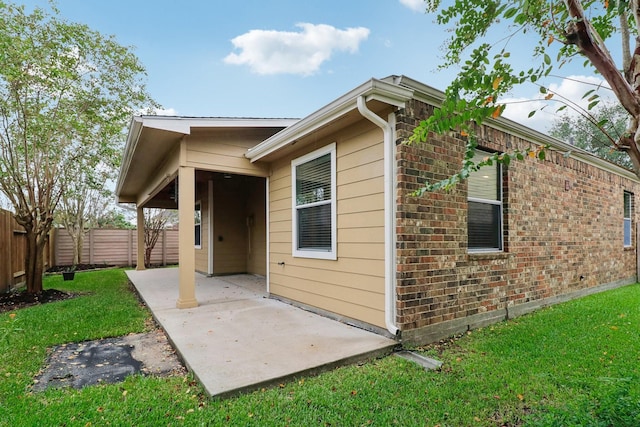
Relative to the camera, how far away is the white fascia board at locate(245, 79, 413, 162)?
138 inches

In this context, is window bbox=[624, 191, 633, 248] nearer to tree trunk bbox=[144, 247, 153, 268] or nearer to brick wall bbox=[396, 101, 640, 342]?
brick wall bbox=[396, 101, 640, 342]

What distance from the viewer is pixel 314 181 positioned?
5.16 meters

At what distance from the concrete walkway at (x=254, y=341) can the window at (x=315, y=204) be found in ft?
3.23

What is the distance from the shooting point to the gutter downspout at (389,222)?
12.2 ft

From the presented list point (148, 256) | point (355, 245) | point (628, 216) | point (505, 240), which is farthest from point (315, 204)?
point (148, 256)

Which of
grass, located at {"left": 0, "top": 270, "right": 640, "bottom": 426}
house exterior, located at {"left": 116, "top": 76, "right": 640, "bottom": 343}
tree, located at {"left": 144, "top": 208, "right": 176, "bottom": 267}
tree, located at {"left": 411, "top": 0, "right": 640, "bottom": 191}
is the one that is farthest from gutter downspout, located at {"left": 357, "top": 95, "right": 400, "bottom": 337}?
tree, located at {"left": 144, "top": 208, "right": 176, "bottom": 267}

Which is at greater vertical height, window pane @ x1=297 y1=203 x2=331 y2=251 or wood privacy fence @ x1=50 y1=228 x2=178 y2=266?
window pane @ x1=297 y1=203 x2=331 y2=251

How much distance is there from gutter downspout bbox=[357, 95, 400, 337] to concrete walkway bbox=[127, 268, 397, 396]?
29cm

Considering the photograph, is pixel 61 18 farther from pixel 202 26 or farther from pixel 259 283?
A: pixel 259 283

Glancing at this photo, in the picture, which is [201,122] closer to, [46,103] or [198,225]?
[46,103]

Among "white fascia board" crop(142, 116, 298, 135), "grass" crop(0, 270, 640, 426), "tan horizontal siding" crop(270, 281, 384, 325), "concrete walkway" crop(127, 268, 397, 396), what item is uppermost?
"white fascia board" crop(142, 116, 298, 135)

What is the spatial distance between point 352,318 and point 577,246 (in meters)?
5.02

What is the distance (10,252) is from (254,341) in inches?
283

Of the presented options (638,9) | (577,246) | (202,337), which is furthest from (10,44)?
(577,246)
